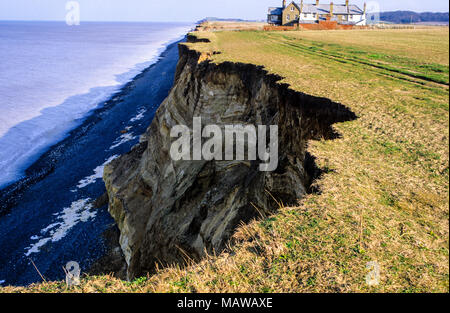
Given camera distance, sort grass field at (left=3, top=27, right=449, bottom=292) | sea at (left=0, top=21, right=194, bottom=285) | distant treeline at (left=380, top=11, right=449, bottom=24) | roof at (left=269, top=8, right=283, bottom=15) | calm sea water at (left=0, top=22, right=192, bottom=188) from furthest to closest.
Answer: distant treeline at (left=380, top=11, right=449, bottom=24), roof at (left=269, top=8, right=283, bottom=15), calm sea water at (left=0, top=22, right=192, bottom=188), sea at (left=0, top=21, right=194, bottom=285), grass field at (left=3, top=27, right=449, bottom=292)

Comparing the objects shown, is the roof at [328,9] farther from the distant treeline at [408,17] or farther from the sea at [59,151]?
the sea at [59,151]

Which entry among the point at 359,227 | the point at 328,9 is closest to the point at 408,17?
the point at 328,9

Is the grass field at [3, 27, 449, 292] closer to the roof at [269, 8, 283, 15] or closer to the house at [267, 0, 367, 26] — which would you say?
the house at [267, 0, 367, 26]

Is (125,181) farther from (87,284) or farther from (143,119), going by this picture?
(143,119)

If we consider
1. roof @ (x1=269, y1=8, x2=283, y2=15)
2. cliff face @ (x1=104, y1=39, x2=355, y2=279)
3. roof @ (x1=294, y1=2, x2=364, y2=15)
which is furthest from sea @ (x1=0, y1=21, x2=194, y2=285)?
roof @ (x1=294, y1=2, x2=364, y2=15)

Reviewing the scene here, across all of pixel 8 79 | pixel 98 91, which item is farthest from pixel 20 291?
pixel 8 79

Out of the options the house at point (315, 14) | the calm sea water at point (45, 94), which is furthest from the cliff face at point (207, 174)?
the house at point (315, 14)
